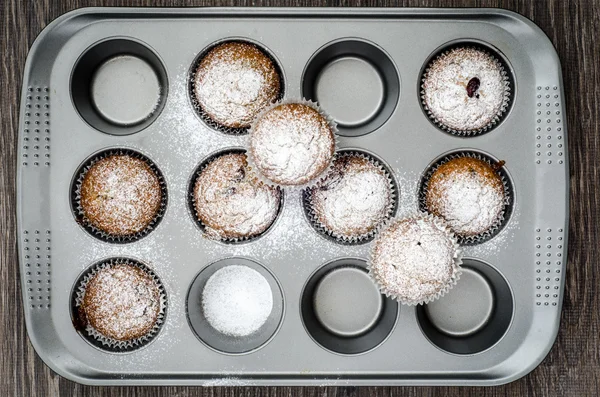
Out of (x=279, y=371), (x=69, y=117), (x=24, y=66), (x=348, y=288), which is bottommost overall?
(x=279, y=371)

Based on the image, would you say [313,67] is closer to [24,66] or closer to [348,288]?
[348,288]

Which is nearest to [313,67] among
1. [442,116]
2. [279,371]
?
[442,116]

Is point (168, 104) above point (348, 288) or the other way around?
above

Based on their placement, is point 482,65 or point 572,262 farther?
point 572,262

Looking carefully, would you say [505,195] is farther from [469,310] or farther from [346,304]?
Answer: [346,304]

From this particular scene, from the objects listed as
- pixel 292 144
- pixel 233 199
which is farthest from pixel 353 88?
pixel 233 199

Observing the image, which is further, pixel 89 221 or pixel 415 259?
pixel 89 221

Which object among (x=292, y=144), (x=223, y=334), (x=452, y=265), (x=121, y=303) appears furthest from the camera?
(x=223, y=334)

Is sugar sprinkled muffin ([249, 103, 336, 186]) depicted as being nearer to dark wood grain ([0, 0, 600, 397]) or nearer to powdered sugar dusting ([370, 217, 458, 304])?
powdered sugar dusting ([370, 217, 458, 304])
